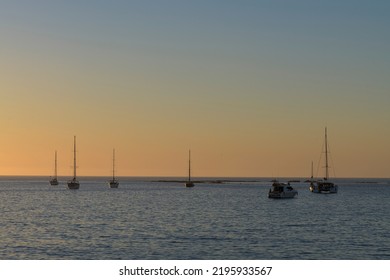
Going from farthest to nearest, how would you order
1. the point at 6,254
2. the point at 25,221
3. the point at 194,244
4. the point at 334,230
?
the point at 25,221
the point at 334,230
the point at 194,244
the point at 6,254

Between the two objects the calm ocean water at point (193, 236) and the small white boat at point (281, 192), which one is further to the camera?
the small white boat at point (281, 192)

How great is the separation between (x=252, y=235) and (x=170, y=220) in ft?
66.3

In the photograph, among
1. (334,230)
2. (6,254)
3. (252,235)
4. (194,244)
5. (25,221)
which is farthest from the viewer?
(25,221)

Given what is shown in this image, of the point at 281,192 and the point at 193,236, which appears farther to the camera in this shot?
the point at 281,192

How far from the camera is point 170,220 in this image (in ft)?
260

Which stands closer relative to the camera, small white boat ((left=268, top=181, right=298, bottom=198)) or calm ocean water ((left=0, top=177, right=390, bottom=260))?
calm ocean water ((left=0, top=177, right=390, bottom=260))

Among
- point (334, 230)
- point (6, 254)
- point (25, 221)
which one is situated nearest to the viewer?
point (6, 254)
